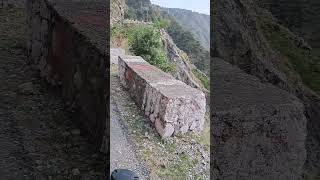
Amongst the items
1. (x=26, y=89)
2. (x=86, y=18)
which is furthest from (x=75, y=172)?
(x=86, y=18)

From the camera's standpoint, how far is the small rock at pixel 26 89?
291cm

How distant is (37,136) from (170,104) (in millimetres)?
1855

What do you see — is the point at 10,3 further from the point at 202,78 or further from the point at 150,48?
the point at 202,78

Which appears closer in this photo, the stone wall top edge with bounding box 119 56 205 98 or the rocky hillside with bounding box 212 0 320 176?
the stone wall top edge with bounding box 119 56 205 98

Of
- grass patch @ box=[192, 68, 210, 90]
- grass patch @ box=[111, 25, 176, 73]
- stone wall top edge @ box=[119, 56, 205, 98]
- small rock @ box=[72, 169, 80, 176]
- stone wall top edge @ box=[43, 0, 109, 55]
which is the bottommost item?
grass patch @ box=[192, 68, 210, 90]

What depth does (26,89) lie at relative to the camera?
2.93 meters

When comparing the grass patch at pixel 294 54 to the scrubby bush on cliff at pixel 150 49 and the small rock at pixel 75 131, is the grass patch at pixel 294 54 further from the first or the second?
the small rock at pixel 75 131

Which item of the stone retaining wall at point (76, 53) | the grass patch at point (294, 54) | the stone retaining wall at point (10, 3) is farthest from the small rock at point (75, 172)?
the grass patch at point (294, 54)

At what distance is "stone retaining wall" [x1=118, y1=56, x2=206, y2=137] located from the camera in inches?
166

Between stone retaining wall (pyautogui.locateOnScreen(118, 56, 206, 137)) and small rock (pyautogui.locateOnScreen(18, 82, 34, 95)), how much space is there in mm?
1531

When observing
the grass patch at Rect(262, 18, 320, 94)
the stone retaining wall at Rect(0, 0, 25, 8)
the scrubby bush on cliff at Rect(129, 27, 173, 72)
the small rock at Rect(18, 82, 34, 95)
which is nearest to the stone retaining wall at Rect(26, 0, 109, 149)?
the small rock at Rect(18, 82, 34, 95)

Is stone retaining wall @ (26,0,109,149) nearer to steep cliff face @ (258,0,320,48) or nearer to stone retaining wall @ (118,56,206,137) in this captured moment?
stone retaining wall @ (118,56,206,137)

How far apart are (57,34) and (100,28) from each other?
31cm

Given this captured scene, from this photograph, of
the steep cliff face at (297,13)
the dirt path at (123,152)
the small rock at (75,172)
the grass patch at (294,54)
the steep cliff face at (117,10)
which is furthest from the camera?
the steep cliff face at (297,13)
